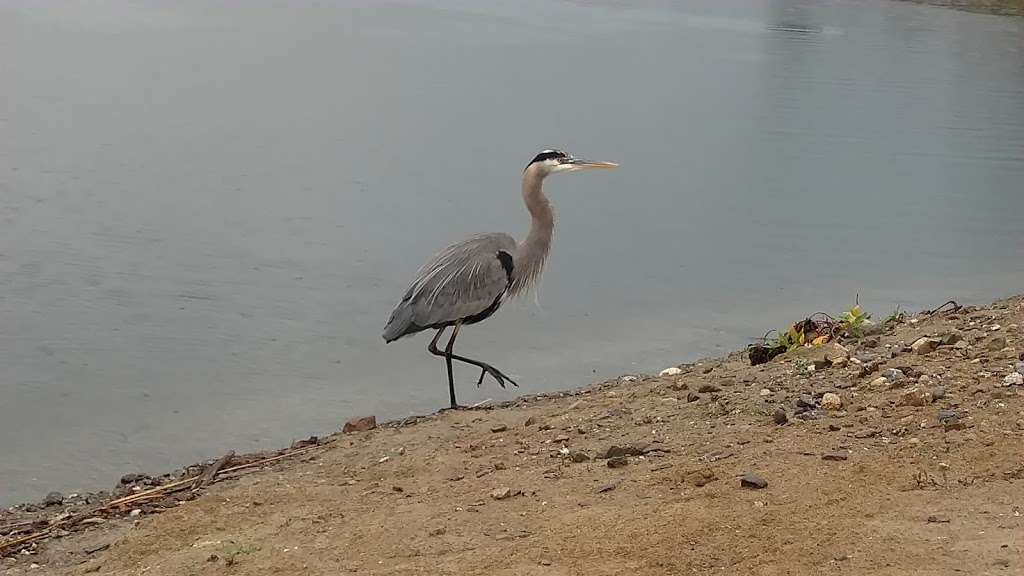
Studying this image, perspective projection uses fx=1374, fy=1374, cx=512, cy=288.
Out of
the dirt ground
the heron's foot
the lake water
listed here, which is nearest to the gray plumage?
the heron's foot

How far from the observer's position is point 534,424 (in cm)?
608

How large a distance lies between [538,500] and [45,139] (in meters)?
9.95

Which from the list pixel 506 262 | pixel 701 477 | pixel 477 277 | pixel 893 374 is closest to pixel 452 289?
pixel 477 277

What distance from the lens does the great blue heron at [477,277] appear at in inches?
295

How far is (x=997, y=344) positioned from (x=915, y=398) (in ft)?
3.10

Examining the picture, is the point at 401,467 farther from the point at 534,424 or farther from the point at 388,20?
the point at 388,20

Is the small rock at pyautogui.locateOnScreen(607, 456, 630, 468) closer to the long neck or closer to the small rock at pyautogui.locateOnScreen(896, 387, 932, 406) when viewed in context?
the small rock at pyautogui.locateOnScreen(896, 387, 932, 406)

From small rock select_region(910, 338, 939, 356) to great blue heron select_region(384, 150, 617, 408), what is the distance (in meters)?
2.22

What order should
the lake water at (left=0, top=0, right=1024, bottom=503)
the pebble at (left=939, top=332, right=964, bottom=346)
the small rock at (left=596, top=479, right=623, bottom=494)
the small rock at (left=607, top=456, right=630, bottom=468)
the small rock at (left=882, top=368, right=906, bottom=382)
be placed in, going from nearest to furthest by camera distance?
the small rock at (left=596, top=479, right=623, bottom=494)
the small rock at (left=607, top=456, right=630, bottom=468)
the small rock at (left=882, top=368, right=906, bottom=382)
the pebble at (left=939, top=332, right=964, bottom=346)
the lake water at (left=0, top=0, right=1024, bottom=503)

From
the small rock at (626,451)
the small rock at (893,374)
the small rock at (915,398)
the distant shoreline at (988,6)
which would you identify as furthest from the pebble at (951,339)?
the distant shoreline at (988,6)

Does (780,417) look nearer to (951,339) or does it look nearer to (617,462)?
(617,462)

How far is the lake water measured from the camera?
7.82m

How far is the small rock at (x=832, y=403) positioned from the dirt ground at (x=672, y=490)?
0.01 metres

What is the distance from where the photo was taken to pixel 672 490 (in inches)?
181
